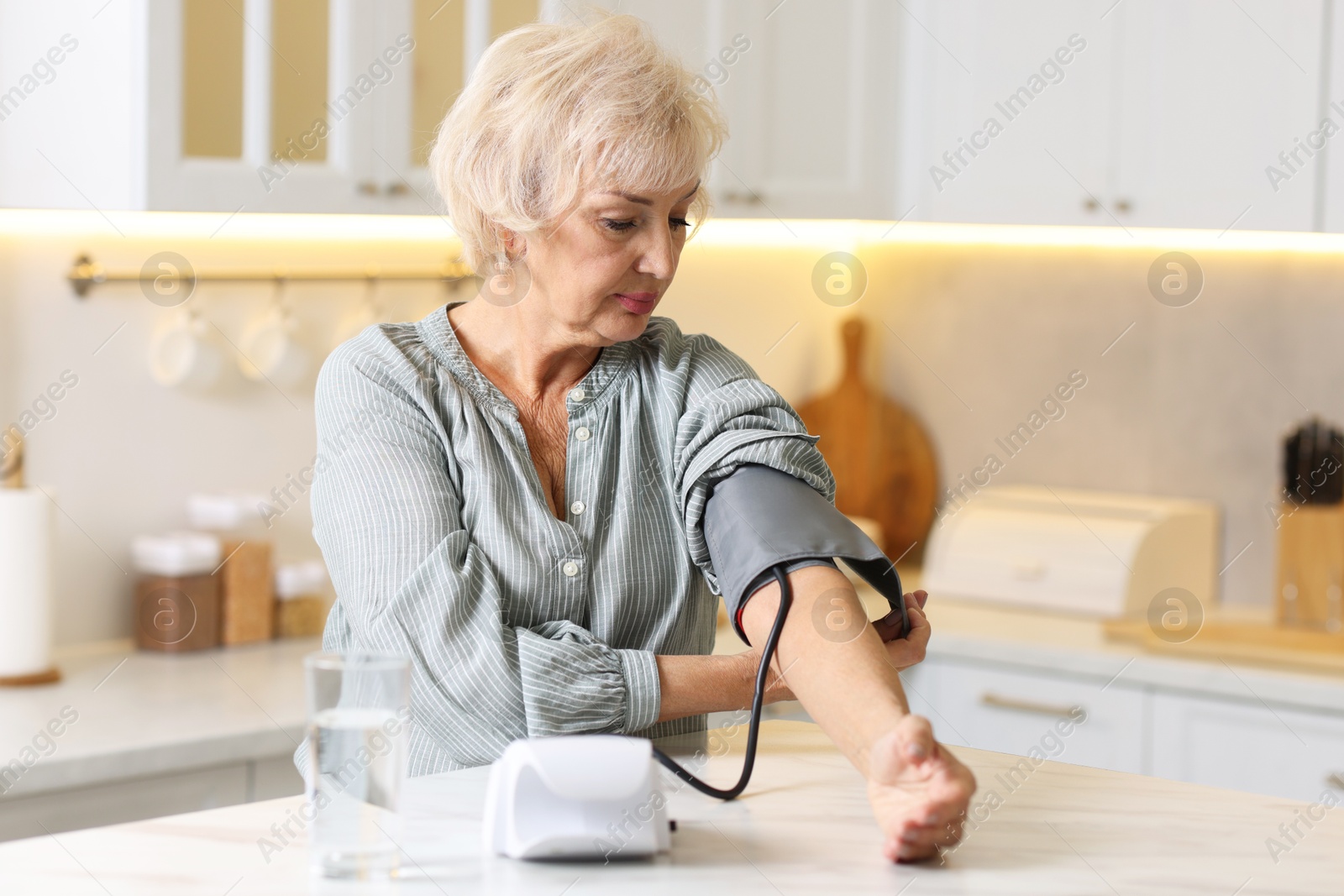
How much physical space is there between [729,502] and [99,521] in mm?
1379

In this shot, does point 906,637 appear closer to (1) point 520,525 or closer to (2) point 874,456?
(1) point 520,525

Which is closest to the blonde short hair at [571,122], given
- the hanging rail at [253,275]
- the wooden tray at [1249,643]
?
the hanging rail at [253,275]

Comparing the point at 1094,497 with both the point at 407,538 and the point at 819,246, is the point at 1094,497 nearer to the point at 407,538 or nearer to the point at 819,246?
the point at 819,246

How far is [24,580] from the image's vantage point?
195 cm

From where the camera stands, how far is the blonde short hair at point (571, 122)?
1.20 m

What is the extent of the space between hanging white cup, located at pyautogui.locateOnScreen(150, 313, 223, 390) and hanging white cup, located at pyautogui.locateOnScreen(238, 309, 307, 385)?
0.08 meters

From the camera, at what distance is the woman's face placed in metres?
1.21

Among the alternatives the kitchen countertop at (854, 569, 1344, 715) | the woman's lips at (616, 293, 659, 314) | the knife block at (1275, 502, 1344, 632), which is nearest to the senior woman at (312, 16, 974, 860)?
the woman's lips at (616, 293, 659, 314)

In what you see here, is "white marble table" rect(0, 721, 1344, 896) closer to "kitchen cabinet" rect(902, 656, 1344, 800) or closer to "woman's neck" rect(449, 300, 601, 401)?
"woman's neck" rect(449, 300, 601, 401)

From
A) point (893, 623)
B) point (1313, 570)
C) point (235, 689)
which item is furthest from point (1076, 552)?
point (893, 623)

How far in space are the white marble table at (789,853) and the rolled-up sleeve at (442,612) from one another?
3.9 inches

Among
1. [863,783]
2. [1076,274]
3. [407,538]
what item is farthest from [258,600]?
[1076,274]

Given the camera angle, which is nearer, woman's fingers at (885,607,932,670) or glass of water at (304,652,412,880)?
glass of water at (304,652,412,880)

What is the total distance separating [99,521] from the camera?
2146 millimetres
